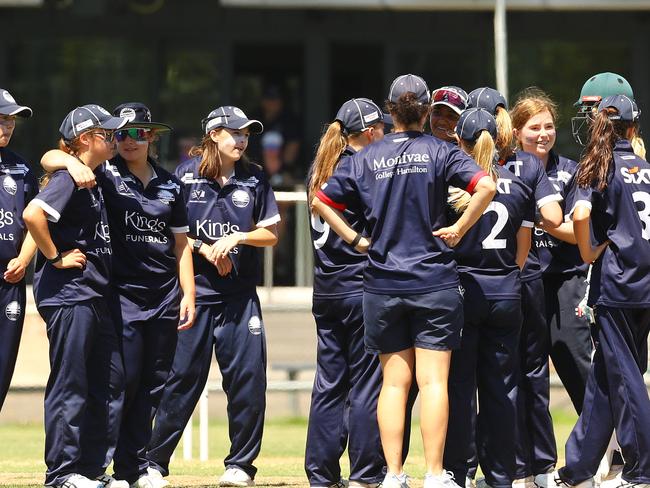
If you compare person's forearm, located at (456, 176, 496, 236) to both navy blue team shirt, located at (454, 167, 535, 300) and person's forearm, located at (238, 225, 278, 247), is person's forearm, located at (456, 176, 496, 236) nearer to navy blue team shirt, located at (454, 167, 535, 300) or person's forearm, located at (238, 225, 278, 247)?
navy blue team shirt, located at (454, 167, 535, 300)

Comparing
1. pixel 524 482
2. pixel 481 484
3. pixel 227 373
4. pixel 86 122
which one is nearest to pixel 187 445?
pixel 227 373

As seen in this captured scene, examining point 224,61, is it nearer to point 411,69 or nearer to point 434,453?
point 411,69

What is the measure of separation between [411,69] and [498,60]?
168 inches

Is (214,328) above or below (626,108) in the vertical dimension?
below

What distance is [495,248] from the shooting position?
23.4 ft

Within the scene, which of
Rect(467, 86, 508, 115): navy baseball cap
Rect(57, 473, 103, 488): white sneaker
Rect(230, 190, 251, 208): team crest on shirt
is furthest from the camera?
Rect(230, 190, 251, 208): team crest on shirt

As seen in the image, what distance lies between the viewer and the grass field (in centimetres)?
830

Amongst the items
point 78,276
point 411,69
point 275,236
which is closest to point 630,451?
point 275,236

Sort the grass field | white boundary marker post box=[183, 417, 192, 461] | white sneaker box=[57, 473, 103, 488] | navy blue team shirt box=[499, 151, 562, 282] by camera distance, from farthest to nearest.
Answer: white boundary marker post box=[183, 417, 192, 461]
the grass field
navy blue team shirt box=[499, 151, 562, 282]
white sneaker box=[57, 473, 103, 488]

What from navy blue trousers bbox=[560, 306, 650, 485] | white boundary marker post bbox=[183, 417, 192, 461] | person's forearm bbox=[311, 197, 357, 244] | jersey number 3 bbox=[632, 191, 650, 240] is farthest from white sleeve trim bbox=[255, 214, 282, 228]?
white boundary marker post bbox=[183, 417, 192, 461]

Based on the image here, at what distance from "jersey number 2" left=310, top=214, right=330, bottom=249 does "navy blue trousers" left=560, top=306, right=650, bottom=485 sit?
4.99 ft

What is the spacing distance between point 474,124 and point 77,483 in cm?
274

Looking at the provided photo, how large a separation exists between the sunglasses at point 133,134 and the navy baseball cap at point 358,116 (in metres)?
1.08

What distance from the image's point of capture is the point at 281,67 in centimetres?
1658
